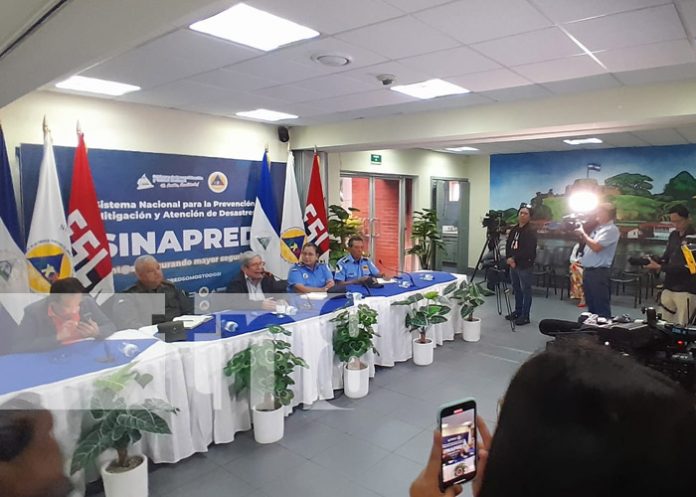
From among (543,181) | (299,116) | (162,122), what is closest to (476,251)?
(543,181)

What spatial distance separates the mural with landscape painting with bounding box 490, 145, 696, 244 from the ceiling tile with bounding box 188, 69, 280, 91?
6.63 m

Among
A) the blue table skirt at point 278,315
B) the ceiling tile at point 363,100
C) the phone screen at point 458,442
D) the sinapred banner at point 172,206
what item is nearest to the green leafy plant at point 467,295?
the blue table skirt at point 278,315

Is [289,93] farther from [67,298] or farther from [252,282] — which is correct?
[67,298]

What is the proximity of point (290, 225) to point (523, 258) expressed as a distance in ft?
10.4

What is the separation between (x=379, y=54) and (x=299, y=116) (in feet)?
8.34

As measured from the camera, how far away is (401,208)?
8.43m

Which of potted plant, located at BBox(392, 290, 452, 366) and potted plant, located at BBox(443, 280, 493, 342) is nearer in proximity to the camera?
potted plant, located at BBox(392, 290, 452, 366)

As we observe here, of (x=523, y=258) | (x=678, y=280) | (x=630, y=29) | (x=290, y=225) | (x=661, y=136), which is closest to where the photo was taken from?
(x=630, y=29)

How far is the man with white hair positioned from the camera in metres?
3.86

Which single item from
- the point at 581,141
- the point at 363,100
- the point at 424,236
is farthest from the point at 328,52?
the point at 581,141

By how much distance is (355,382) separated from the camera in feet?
12.4

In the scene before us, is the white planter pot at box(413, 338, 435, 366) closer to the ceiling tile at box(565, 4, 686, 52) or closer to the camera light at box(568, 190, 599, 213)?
the ceiling tile at box(565, 4, 686, 52)

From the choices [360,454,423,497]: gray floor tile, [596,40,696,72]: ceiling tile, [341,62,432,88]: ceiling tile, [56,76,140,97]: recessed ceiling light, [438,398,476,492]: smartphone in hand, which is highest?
[56,76,140,97]: recessed ceiling light

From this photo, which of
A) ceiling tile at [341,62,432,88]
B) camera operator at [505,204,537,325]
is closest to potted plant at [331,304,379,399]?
ceiling tile at [341,62,432,88]
